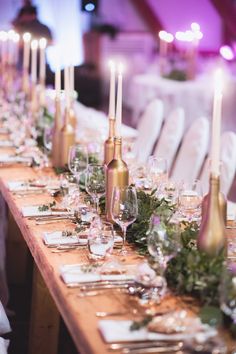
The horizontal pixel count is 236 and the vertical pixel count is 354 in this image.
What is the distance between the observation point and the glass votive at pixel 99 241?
222 centimetres

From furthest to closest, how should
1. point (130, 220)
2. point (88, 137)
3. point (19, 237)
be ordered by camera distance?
point (88, 137)
point (19, 237)
point (130, 220)

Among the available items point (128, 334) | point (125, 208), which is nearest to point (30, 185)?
point (125, 208)

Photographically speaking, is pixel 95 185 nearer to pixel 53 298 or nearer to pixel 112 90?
pixel 112 90

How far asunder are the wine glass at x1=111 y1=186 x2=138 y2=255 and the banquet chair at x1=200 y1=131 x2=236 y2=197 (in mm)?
1399

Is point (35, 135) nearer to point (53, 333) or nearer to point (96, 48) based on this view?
point (53, 333)

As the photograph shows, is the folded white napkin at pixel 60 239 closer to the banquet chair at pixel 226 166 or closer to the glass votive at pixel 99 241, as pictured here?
the glass votive at pixel 99 241

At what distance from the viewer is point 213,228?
205cm

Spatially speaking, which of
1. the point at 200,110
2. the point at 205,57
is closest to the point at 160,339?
the point at 200,110

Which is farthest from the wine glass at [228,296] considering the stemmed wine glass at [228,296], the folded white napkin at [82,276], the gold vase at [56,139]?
the gold vase at [56,139]

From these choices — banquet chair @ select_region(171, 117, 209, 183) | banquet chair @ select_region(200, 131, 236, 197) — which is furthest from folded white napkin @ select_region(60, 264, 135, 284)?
banquet chair @ select_region(171, 117, 209, 183)

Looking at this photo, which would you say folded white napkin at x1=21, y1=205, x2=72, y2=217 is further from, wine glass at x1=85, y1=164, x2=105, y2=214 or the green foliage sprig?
the green foliage sprig

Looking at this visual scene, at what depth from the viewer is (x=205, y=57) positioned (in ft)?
42.4

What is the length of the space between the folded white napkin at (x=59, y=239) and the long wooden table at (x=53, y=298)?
0.08ft

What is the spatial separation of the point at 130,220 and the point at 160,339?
704 mm
